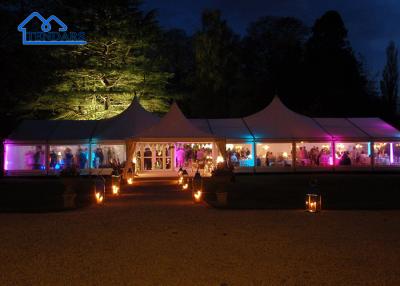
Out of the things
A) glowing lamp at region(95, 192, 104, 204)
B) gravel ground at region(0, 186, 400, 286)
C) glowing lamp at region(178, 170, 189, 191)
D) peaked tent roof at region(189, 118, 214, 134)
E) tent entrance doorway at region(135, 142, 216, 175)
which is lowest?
gravel ground at region(0, 186, 400, 286)

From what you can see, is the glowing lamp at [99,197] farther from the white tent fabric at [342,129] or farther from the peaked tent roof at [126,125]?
the white tent fabric at [342,129]

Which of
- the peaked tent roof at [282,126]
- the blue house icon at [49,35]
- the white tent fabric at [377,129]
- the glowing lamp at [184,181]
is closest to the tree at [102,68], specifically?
the blue house icon at [49,35]

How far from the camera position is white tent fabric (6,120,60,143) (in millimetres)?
21788

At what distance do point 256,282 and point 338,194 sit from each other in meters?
9.45

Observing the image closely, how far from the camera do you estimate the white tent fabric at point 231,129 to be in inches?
877

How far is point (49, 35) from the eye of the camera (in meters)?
28.1

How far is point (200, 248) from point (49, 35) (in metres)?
24.3

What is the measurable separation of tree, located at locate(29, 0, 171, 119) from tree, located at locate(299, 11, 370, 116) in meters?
11.5

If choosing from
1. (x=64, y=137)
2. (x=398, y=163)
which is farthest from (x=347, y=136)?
(x=64, y=137)

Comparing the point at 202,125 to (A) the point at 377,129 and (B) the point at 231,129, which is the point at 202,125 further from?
(A) the point at 377,129

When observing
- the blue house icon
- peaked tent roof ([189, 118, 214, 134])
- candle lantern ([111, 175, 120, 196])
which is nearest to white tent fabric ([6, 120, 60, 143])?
the blue house icon

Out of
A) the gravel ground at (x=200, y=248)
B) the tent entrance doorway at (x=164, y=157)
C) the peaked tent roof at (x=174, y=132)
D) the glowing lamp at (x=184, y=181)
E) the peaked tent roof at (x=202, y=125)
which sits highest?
the peaked tent roof at (x=202, y=125)

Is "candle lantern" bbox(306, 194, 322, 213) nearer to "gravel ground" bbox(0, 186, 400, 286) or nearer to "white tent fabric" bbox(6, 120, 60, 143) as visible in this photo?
"gravel ground" bbox(0, 186, 400, 286)

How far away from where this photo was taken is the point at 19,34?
24469mm
